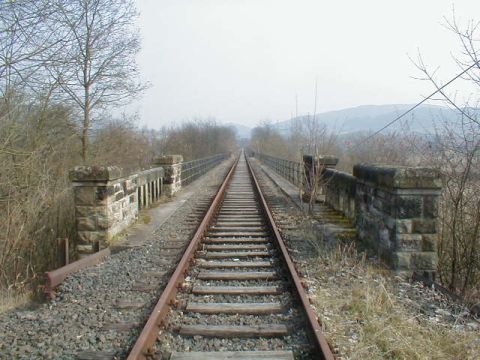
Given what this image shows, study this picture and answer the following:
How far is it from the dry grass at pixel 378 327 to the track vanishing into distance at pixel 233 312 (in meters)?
0.25

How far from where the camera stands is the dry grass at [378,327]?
308 centimetres

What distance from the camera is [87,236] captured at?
20.6 ft

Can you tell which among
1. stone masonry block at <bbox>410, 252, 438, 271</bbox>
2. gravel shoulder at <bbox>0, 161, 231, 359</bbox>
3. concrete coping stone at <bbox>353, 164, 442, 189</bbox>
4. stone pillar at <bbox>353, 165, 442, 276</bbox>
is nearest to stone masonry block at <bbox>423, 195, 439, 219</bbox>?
stone pillar at <bbox>353, 165, 442, 276</bbox>

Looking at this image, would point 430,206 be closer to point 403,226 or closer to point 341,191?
point 403,226

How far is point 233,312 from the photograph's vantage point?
12.6ft

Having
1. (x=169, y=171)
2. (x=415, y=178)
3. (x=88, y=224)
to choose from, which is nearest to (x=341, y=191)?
(x=415, y=178)

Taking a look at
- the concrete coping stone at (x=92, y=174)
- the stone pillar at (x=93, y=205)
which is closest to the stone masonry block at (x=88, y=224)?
the stone pillar at (x=93, y=205)

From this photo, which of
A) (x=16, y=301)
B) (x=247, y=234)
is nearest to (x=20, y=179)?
(x=16, y=301)

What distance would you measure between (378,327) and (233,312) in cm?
133

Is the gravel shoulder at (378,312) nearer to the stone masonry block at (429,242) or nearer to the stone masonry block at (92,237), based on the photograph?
the stone masonry block at (429,242)

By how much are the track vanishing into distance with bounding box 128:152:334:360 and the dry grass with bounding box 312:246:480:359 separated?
0.25 metres

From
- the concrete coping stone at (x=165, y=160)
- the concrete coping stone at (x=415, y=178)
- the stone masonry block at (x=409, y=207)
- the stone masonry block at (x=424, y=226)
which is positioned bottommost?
the stone masonry block at (x=424, y=226)

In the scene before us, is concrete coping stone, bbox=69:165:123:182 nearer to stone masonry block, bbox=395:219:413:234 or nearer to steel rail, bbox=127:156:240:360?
steel rail, bbox=127:156:240:360

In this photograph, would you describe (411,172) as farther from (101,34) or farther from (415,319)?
(101,34)
